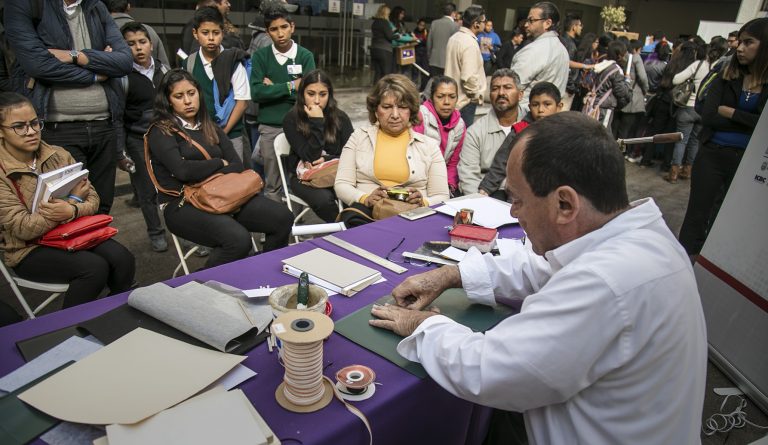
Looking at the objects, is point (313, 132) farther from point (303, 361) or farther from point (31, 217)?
point (303, 361)

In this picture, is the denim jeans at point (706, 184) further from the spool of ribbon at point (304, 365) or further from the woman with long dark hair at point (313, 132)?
the spool of ribbon at point (304, 365)

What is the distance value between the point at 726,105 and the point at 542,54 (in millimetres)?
1623

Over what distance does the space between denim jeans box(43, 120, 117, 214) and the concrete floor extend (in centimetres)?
51

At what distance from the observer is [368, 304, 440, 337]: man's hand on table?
55.6 inches

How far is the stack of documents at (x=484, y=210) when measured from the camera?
236 cm

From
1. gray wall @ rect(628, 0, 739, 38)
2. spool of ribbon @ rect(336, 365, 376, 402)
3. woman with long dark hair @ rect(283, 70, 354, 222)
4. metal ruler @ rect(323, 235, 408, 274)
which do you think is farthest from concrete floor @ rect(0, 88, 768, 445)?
gray wall @ rect(628, 0, 739, 38)

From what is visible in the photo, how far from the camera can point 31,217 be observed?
225 cm

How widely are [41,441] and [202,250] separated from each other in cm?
295

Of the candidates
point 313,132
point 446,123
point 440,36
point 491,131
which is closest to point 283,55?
point 313,132

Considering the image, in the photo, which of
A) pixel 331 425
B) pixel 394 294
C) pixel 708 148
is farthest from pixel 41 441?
pixel 708 148

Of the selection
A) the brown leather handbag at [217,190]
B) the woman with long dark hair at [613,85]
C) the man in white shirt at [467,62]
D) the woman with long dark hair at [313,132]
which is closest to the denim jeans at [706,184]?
the man in white shirt at [467,62]

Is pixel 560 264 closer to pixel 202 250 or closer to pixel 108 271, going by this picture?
pixel 108 271

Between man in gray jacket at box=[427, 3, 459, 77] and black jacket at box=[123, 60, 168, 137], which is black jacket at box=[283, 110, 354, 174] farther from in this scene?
man in gray jacket at box=[427, 3, 459, 77]

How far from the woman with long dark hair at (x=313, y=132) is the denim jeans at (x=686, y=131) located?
5.09 m
